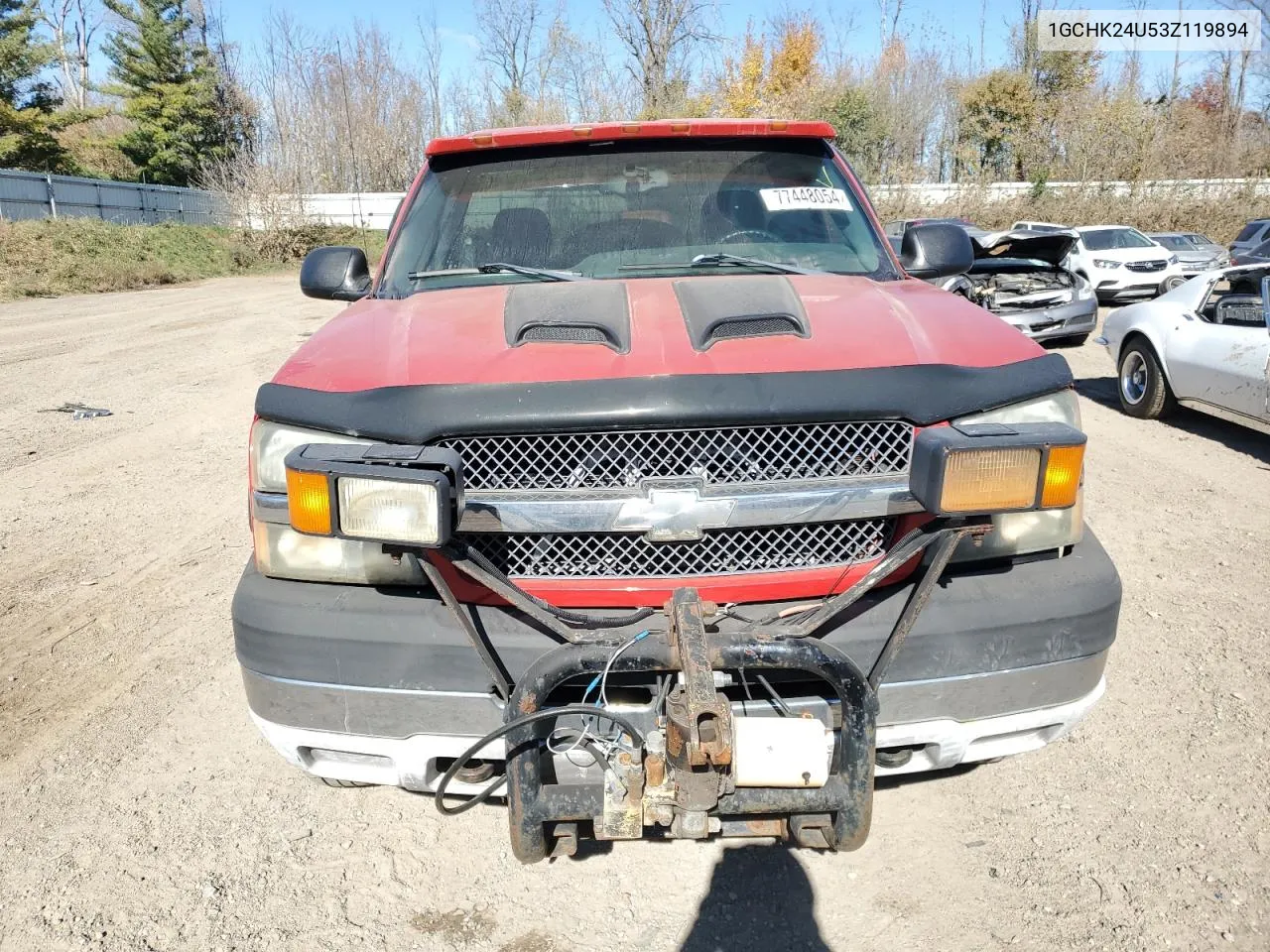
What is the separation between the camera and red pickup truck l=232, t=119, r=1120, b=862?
193 centimetres

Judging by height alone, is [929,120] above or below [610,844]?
above

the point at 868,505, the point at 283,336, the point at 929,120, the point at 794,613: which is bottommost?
the point at 283,336

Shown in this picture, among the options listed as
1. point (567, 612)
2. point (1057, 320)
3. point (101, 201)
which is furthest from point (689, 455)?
point (101, 201)

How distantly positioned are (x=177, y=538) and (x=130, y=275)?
69.7ft

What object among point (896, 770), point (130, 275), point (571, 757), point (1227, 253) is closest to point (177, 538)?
point (571, 757)

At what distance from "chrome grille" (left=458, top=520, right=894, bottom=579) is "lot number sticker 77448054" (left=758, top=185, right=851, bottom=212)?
152 cm

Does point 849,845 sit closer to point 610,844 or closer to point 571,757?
point 571,757

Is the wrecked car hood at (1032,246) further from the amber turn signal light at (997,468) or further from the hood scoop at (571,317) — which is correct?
the amber turn signal light at (997,468)

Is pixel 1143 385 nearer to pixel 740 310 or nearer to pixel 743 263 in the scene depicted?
pixel 743 263

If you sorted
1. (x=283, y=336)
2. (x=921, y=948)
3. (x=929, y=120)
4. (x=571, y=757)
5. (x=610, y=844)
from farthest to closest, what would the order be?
(x=929, y=120) < (x=283, y=336) < (x=610, y=844) < (x=921, y=948) < (x=571, y=757)

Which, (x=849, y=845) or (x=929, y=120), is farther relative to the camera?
(x=929, y=120)

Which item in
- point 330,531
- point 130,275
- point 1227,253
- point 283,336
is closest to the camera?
point 330,531

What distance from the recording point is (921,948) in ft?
7.75

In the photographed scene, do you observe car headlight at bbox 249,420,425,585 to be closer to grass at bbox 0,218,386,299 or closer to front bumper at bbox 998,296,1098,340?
front bumper at bbox 998,296,1098,340
